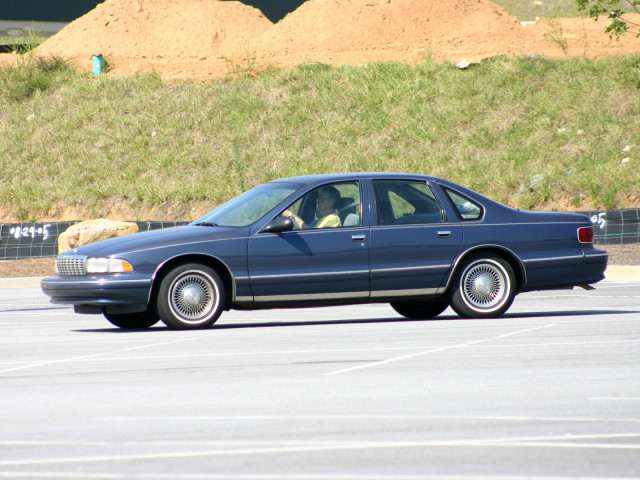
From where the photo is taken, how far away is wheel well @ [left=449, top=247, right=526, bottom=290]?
12133 mm

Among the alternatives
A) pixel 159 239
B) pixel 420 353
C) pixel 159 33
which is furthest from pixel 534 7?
pixel 420 353

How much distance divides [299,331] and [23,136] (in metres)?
30.1

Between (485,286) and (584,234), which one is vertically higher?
(584,234)

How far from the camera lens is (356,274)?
1177 centimetres

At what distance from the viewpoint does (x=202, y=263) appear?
11.5 meters

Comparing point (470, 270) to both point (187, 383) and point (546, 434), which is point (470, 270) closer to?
point (187, 383)

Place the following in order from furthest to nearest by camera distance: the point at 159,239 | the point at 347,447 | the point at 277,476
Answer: the point at 159,239
the point at 347,447
the point at 277,476

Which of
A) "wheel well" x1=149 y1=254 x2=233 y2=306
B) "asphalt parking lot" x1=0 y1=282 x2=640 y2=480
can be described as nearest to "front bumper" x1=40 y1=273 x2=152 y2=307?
"wheel well" x1=149 y1=254 x2=233 y2=306

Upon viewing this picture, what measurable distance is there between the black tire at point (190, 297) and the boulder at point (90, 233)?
43.9 ft

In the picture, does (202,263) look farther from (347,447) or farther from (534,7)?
(534,7)

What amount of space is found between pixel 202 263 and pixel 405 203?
2.33m

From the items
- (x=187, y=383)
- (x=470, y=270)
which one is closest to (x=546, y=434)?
(x=187, y=383)

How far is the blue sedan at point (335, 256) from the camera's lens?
37.2ft

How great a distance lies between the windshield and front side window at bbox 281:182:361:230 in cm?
19
